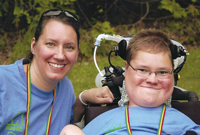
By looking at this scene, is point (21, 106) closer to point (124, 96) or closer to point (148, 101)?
point (124, 96)

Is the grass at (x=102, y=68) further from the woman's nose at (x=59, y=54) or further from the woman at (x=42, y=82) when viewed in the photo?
the woman's nose at (x=59, y=54)

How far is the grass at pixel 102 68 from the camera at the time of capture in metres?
5.58

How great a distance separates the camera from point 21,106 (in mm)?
2445

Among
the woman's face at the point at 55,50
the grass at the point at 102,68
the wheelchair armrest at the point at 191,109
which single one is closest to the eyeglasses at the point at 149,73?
the wheelchair armrest at the point at 191,109

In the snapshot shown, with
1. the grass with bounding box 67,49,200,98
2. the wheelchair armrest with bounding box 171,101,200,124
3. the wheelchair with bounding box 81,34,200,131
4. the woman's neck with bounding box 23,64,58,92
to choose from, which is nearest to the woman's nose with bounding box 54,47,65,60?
the woman's neck with bounding box 23,64,58,92

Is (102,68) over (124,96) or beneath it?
beneath

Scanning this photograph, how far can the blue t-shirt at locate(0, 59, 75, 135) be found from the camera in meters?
2.39

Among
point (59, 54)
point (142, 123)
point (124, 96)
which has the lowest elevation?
point (142, 123)

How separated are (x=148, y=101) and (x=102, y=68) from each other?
4.30 m

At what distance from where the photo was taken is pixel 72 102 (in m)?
2.92

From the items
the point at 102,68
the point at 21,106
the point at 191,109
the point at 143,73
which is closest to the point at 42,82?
the point at 21,106

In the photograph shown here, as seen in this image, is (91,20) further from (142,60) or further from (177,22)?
(142,60)

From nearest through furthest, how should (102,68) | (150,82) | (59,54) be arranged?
(150,82)
(59,54)
(102,68)

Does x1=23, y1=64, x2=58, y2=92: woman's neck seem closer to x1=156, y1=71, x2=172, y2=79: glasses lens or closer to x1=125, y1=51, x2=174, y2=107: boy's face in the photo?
x1=125, y1=51, x2=174, y2=107: boy's face
